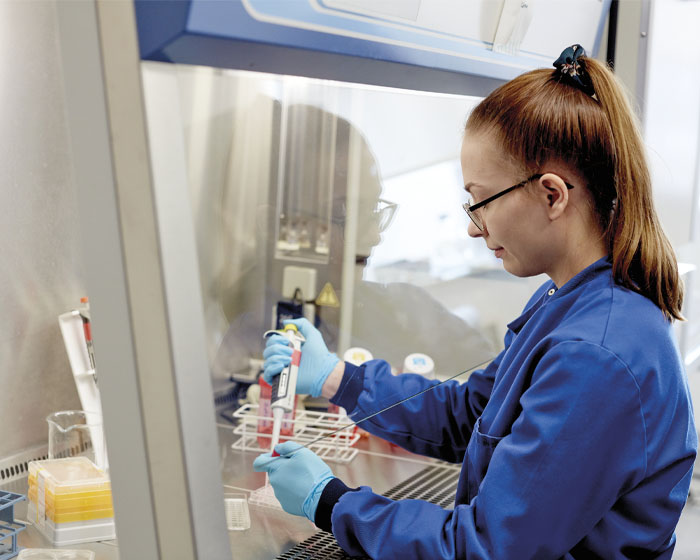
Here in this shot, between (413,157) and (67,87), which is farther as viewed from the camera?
(413,157)

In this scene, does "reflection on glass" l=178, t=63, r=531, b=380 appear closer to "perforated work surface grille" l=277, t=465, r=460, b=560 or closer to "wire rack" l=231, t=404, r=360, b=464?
"wire rack" l=231, t=404, r=360, b=464

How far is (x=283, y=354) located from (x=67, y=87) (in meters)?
0.54

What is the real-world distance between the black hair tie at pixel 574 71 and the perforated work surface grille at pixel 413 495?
0.80 meters

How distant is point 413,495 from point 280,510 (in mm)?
326

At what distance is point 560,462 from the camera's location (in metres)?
0.92

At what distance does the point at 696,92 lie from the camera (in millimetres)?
2094

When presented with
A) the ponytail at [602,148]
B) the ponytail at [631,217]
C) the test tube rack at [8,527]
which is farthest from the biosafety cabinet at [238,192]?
the test tube rack at [8,527]

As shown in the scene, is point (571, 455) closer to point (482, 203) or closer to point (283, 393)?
point (482, 203)

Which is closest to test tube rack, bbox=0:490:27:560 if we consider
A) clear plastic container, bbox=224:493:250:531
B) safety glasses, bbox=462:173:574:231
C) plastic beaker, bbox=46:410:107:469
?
plastic beaker, bbox=46:410:107:469

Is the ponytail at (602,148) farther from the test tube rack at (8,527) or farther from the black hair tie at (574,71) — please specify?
the test tube rack at (8,527)

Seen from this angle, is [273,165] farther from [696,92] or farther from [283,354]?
[696,92]

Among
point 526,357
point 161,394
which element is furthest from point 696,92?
point 161,394

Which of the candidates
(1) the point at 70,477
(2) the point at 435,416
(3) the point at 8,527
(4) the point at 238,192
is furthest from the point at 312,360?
(3) the point at 8,527

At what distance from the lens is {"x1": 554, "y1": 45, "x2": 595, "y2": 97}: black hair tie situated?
108 cm
